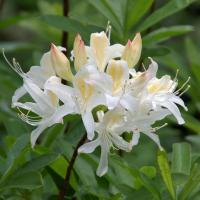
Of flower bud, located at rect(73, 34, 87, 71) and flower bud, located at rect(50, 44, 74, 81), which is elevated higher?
flower bud, located at rect(73, 34, 87, 71)

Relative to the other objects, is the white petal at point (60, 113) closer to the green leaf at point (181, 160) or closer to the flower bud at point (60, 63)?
the flower bud at point (60, 63)

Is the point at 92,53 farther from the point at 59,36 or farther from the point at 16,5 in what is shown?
the point at 16,5

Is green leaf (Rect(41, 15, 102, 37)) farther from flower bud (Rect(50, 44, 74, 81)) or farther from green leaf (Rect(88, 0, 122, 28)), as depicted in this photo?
flower bud (Rect(50, 44, 74, 81))

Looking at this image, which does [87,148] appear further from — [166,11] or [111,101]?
[166,11]

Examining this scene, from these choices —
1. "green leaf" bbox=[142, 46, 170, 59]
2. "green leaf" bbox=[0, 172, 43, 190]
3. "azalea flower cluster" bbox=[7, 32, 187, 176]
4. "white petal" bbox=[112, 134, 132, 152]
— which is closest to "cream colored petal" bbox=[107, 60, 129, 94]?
"azalea flower cluster" bbox=[7, 32, 187, 176]

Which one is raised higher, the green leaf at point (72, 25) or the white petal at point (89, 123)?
the white petal at point (89, 123)

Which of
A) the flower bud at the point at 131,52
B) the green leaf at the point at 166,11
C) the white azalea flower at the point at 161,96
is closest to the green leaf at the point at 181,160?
the white azalea flower at the point at 161,96

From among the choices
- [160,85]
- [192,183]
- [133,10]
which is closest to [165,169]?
[192,183]
